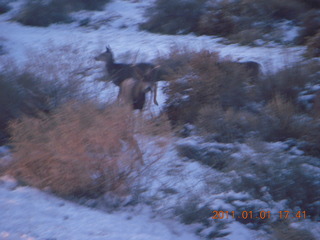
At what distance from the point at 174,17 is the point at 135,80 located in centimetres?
1027

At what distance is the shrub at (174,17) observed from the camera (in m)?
17.5

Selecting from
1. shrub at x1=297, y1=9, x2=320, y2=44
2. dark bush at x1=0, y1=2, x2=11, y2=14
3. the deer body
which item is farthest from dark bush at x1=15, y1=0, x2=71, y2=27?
the deer body

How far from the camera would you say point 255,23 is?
53.1ft

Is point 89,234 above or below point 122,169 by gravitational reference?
below

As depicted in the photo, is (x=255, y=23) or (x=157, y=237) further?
(x=255, y=23)

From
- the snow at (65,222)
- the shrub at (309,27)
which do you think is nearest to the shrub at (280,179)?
the snow at (65,222)

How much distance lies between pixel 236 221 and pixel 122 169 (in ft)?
5.61

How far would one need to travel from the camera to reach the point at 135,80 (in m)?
8.73

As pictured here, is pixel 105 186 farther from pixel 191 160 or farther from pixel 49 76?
pixel 49 76

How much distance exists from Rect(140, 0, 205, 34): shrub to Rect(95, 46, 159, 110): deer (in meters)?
7.53

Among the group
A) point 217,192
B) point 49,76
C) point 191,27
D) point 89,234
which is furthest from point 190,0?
point 89,234

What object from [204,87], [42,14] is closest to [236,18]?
[204,87]

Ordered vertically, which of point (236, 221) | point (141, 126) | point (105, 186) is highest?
point (141, 126)

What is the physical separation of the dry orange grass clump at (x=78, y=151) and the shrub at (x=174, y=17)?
1222 cm
